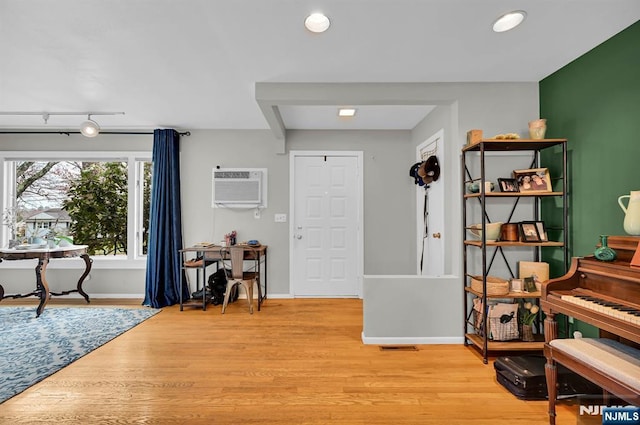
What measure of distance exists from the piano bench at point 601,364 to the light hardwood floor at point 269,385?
1.34 feet

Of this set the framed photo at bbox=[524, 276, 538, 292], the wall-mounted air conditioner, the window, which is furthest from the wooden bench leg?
the window

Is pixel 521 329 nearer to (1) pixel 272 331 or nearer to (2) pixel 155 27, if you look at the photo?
(1) pixel 272 331

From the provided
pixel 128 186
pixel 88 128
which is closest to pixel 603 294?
pixel 88 128

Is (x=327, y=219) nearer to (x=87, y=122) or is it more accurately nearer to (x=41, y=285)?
(x=87, y=122)

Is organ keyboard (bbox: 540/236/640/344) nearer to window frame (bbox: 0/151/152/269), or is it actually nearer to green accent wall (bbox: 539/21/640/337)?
green accent wall (bbox: 539/21/640/337)

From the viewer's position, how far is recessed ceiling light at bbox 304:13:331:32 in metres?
1.97

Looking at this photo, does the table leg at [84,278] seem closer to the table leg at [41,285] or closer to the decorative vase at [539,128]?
the table leg at [41,285]

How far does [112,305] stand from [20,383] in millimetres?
2067

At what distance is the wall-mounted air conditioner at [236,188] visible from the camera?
14.6ft

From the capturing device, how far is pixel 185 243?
456cm

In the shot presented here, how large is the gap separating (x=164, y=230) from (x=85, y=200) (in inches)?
59.3

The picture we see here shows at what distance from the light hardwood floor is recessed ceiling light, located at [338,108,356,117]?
248 centimetres

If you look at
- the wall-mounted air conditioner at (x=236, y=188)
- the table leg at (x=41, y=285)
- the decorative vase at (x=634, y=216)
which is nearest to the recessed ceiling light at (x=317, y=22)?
the decorative vase at (x=634, y=216)

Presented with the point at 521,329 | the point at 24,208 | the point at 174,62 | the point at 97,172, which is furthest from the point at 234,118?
the point at 521,329
